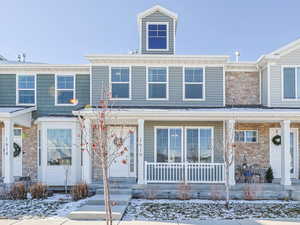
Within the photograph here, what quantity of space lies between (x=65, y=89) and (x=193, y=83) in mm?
5965

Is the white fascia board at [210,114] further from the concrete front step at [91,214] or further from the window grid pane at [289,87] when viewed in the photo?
the concrete front step at [91,214]

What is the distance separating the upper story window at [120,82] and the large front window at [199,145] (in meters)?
3.28

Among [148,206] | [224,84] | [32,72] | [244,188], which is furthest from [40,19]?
[244,188]

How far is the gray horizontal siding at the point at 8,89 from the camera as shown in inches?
512

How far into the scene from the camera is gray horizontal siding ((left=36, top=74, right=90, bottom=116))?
12.9 m

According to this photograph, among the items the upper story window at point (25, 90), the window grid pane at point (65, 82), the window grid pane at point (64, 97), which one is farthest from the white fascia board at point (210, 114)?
the upper story window at point (25, 90)

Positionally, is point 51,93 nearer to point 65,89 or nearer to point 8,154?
point 65,89

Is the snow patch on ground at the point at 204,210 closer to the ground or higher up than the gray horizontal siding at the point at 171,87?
closer to the ground

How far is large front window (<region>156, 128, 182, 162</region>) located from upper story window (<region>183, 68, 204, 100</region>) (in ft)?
5.66

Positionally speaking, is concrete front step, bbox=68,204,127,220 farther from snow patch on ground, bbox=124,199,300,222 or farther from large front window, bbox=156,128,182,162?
large front window, bbox=156,128,182,162

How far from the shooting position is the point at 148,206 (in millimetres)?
8953

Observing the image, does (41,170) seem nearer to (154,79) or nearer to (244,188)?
(154,79)

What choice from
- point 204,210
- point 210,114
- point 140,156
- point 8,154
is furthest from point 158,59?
point 8,154

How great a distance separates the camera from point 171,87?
41.1ft
